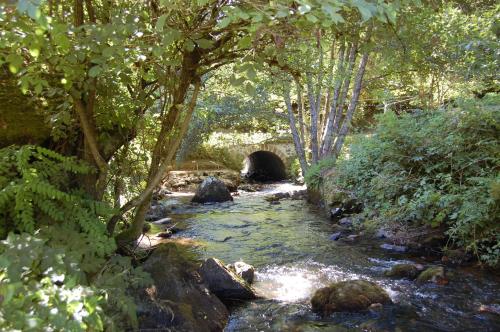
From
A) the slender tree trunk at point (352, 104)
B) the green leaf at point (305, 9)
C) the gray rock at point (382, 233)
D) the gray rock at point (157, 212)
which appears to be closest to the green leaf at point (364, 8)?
the green leaf at point (305, 9)

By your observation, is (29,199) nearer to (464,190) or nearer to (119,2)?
(119,2)

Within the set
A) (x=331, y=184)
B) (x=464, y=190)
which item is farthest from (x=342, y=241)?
(x=331, y=184)

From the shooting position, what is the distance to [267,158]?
78.4 feet

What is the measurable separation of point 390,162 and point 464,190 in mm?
1967

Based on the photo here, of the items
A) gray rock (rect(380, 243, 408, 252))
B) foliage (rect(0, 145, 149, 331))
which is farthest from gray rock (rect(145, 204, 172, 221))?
foliage (rect(0, 145, 149, 331))

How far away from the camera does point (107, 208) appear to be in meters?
3.19

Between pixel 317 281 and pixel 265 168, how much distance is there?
18552 mm

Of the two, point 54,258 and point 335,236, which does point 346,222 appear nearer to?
point 335,236

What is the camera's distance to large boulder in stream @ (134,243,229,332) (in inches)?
132

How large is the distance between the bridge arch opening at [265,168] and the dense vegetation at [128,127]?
1429 centimetres

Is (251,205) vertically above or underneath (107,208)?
underneath

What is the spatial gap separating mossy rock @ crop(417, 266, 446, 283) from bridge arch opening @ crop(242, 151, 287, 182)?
15.7m

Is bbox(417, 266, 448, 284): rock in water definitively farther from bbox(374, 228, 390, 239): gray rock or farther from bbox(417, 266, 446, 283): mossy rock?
bbox(374, 228, 390, 239): gray rock

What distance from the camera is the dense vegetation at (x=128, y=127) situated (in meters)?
1.97
